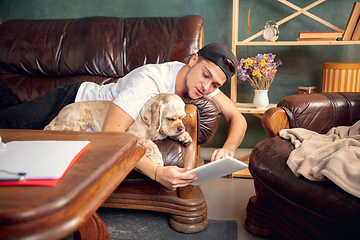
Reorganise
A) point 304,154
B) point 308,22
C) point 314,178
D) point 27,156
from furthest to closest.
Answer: point 308,22, point 304,154, point 314,178, point 27,156

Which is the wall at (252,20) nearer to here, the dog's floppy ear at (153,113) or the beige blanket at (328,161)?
the beige blanket at (328,161)

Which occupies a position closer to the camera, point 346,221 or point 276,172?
point 346,221

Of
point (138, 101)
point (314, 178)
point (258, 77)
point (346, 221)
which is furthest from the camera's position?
point (258, 77)

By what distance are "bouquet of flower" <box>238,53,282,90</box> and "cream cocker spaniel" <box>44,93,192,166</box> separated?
1131 mm

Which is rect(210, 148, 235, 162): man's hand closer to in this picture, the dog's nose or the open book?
the dog's nose

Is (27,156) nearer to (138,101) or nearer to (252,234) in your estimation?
(138,101)

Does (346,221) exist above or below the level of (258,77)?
below

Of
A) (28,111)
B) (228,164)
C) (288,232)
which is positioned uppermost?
(28,111)

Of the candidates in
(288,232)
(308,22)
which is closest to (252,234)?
(288,232)

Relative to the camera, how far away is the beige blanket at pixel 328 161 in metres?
0.88

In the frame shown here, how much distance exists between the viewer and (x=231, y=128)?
1.69 metres

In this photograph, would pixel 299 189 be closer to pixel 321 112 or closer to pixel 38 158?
pixel 321 112

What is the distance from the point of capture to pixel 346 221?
838mm

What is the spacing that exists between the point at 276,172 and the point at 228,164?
252mm
